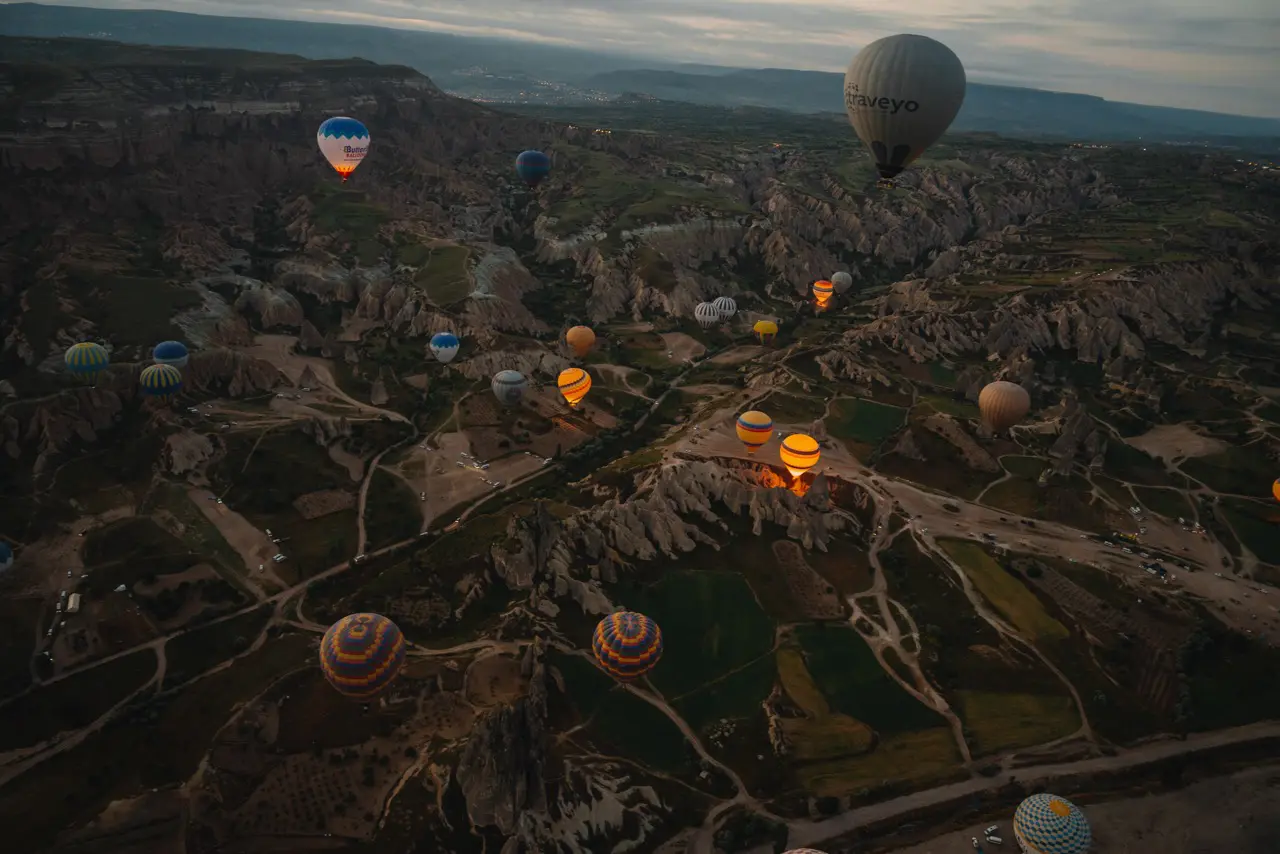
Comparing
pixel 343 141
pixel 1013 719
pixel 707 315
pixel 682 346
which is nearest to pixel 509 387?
pixel 682 346

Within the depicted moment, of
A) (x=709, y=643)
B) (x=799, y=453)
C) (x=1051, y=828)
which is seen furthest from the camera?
(x=799, y=453)

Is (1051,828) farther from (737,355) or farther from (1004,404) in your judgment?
(737,355)

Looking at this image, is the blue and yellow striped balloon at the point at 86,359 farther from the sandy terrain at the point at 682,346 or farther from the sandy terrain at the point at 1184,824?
the sandy terrain at the point at 1184,824

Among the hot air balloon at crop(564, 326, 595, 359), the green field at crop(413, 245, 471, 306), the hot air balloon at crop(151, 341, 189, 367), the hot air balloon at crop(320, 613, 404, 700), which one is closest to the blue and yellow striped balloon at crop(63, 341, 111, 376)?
the hot air balloon at crop(151, 341, 189, 367)

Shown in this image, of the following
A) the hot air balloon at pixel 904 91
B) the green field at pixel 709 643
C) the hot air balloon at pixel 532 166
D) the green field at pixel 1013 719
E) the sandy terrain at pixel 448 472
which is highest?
the hot air balloon at pixel 904 91

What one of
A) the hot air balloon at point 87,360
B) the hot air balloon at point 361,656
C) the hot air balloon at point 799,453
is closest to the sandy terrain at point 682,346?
the hot air balloon at point 799,453

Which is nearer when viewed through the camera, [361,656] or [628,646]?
[361,656]

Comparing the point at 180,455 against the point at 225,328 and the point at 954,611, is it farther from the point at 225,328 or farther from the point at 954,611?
the point at 954,611
